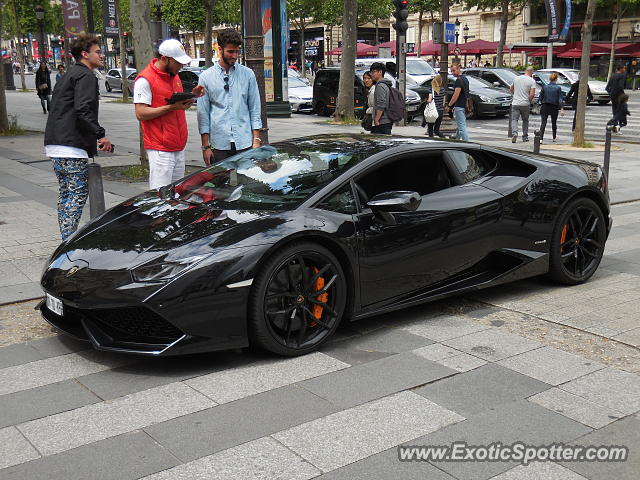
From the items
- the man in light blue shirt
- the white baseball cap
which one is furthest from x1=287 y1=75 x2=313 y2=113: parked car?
the white baseball cap

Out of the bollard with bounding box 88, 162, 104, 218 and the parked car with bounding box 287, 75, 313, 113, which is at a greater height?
the bollard with bounding box 88, 162, 104, 218

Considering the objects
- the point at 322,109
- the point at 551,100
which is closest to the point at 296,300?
the point at 551,100

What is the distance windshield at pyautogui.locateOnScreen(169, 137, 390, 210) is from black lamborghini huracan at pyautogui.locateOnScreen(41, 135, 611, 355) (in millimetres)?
15

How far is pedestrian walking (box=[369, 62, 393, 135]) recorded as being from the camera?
1150 centimetres

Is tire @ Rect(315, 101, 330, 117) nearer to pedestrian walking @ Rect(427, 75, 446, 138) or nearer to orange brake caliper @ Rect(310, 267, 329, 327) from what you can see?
pedestrian walking @ Rect(427, 75, 446, 138)

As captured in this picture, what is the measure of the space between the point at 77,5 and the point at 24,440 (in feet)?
63.3

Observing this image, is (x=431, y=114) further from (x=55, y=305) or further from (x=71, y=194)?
(x=55, y=305)

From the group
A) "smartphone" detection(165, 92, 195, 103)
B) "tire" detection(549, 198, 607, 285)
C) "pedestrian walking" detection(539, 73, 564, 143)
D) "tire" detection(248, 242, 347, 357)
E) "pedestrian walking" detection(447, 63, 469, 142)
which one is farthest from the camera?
"pedestrian walking" detection(539, 73, 564, 143)

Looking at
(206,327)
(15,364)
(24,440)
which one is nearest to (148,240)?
(206,327)

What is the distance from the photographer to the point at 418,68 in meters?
27.6

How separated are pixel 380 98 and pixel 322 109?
1614 cm

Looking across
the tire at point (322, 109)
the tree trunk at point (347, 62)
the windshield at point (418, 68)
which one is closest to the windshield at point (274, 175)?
the tree trunk at point (347, 62)

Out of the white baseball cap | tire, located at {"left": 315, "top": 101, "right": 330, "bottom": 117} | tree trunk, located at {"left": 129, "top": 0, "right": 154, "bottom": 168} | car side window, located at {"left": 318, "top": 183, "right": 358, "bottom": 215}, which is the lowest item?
tire, located at {"left": 315, "top": 101, "right": 330, "bottom": 117}

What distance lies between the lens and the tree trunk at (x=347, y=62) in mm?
22984
